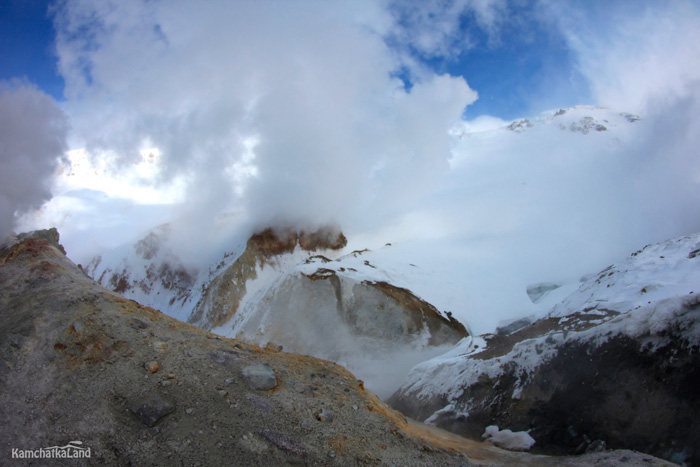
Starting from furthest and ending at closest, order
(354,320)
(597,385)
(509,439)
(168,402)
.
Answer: (354,320) → (509,439) → (597,385) → (168,402)

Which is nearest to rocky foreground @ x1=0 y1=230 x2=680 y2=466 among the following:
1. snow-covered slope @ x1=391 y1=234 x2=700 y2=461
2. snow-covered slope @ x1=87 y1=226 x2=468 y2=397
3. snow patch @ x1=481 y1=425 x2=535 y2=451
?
snow patch @ x1=481 y1=425 x2=535 y2=451

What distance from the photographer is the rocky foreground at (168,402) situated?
6.64 metres

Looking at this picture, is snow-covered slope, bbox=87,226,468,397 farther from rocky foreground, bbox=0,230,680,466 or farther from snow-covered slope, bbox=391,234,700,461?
rocky foreground, bbox=0,230,680,466

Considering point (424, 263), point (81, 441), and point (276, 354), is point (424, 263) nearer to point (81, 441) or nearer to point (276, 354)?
point (276, 354)

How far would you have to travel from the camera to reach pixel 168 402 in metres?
7.32

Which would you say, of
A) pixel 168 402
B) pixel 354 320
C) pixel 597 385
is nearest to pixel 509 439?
pixel 597 385

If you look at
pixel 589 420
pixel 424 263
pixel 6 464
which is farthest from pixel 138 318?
pixel 424 263

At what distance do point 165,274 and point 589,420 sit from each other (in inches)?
1723

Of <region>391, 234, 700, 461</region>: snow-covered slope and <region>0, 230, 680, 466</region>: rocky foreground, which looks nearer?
<region>0, 230, 680, 466</region>: rocky foreground

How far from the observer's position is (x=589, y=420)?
884cm

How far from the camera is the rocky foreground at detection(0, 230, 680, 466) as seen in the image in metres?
6.64

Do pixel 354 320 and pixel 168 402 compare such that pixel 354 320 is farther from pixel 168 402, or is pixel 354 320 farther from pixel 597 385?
pixel 168 402

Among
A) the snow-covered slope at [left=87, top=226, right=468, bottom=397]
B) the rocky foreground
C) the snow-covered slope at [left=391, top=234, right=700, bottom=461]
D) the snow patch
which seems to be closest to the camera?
the rocky foreground

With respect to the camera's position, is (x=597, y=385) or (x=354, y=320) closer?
(x=597, y=385)
